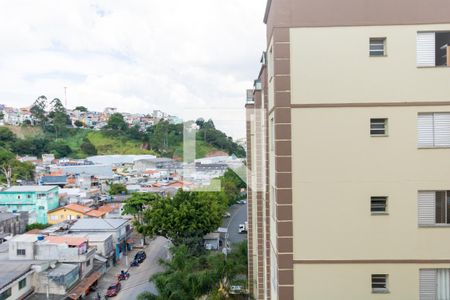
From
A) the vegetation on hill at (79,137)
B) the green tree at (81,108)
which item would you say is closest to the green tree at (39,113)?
the vegetation on hill at (79,137)

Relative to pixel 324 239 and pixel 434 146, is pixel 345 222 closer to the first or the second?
pixel 324 239

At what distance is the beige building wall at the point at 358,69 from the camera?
480cm

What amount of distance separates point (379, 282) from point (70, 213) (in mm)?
26327

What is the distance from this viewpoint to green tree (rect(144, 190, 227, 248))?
1962 centimetres

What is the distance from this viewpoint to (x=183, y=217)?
19.7m

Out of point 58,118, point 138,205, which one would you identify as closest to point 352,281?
point 138,205

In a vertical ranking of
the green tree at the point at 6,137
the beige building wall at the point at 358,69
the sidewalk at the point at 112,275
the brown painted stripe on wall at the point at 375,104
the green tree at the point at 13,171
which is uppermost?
the green tree at the point at 6,137

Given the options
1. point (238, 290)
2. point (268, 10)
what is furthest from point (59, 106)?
point (268, 10)

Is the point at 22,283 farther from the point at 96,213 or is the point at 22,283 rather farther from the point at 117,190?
the point at 117,190

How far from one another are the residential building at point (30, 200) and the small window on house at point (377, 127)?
1119 inches

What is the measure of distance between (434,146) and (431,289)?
1785 mm

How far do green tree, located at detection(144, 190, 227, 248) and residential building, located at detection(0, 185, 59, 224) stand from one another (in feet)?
41.6

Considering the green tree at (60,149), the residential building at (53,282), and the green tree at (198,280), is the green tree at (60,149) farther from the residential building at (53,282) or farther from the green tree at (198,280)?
the green tree at (198,280)

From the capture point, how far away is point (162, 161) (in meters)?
52.8
